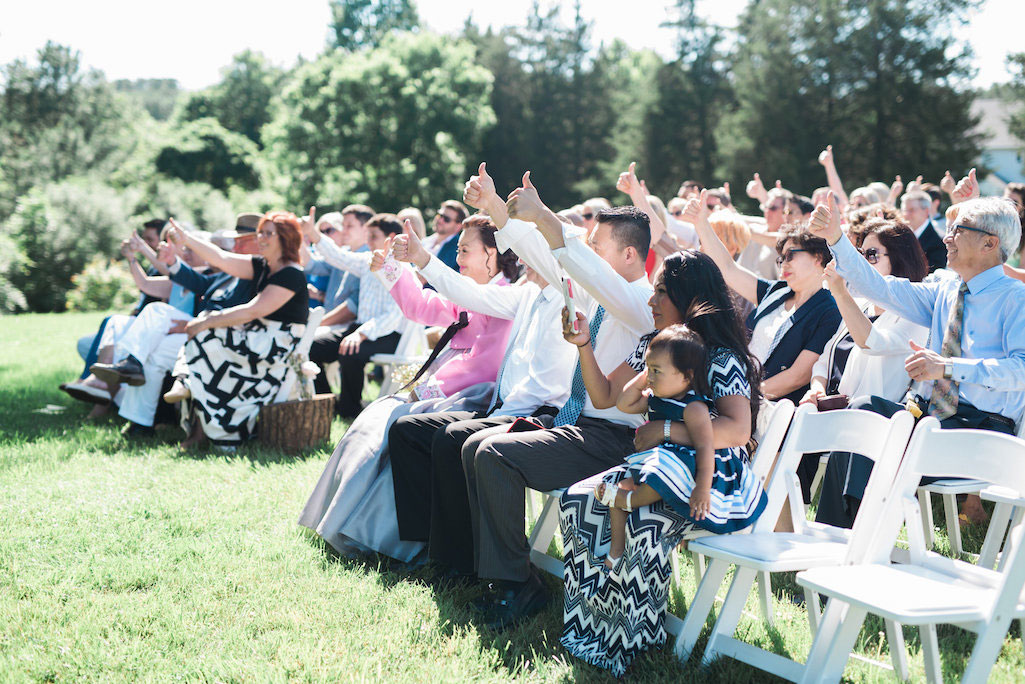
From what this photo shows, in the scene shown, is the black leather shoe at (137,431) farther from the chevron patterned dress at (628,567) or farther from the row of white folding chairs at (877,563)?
the row of white folding chairs at (877,563)

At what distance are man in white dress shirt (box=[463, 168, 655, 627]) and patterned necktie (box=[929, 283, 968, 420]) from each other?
1.28m

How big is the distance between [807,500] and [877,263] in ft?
4.21

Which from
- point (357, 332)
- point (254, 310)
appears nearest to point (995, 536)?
point (254, 310)

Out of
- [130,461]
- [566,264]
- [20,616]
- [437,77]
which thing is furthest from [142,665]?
[437,77]

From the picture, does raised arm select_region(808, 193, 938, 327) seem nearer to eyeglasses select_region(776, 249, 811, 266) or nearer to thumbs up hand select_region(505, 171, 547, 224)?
eyeglasses select_region(776, 249, 811, 266)

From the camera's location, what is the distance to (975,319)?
3689 millimetres

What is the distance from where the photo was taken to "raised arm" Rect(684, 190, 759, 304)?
4547 millimetres

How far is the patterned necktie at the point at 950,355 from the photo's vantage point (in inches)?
145

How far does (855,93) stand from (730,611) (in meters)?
27.5

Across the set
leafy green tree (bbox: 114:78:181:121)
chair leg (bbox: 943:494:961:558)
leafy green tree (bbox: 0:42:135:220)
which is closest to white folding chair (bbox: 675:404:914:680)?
chair leg (bbox: 943:494:961:558)

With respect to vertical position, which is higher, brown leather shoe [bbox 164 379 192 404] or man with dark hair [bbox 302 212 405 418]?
man with dark hair [bbox 302 212 405 418]

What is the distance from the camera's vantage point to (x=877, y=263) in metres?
4.47

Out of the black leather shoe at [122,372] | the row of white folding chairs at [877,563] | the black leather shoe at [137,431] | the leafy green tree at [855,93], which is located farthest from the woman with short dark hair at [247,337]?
the leafy green tree at [855,93]

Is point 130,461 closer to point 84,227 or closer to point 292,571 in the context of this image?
point 292,571
